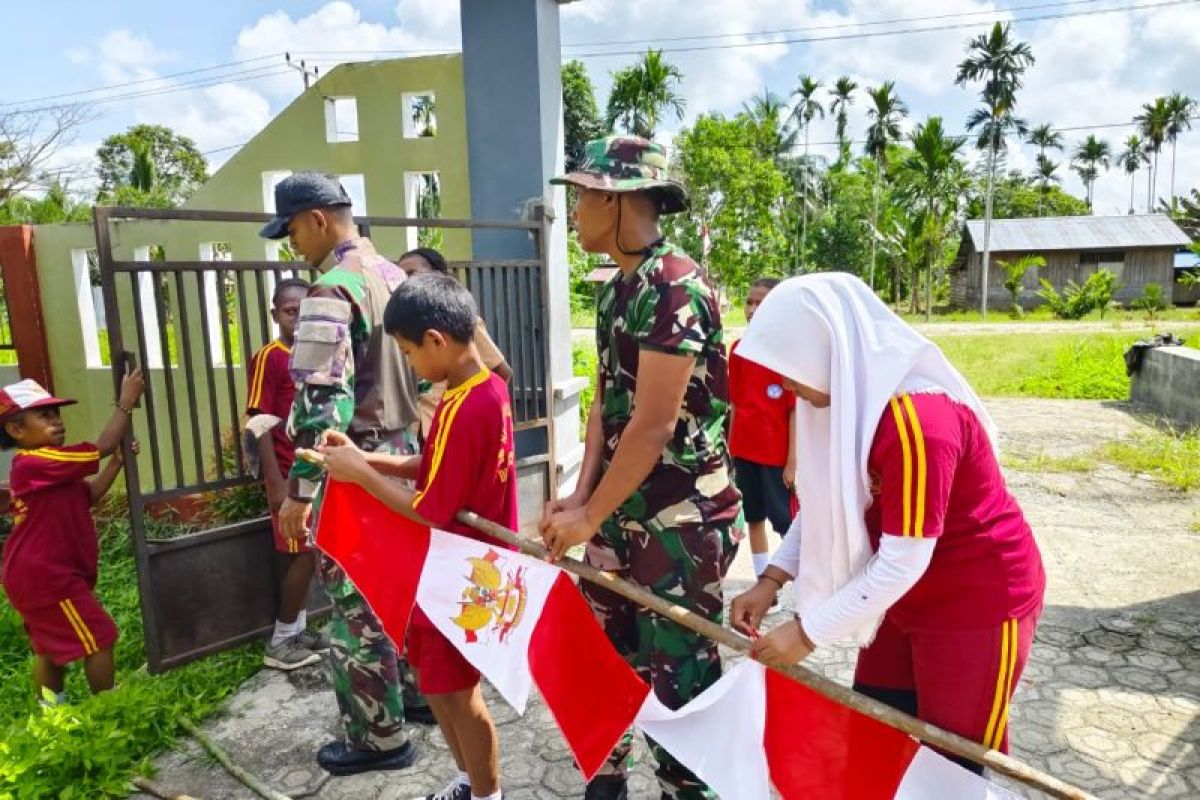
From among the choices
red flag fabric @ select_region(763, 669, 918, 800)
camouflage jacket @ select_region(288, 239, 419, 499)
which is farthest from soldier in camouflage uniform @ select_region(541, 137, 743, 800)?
camouflage jacket @ select_region(288, 239, 419, 499)

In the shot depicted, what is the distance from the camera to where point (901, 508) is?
4.81ft

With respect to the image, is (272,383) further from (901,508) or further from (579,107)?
(579,107)

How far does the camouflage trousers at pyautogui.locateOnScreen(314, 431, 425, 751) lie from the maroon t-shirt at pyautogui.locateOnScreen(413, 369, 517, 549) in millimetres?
606

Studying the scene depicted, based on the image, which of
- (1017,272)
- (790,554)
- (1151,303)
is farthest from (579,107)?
(790,554)

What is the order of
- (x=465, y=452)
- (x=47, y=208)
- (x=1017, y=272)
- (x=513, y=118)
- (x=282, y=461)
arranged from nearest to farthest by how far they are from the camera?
(x=465, y=452) → (x=282, y=461) → (x=513, y=118) → (x=47, y=208) → (x=1017, y=272)

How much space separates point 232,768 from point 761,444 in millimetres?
2560

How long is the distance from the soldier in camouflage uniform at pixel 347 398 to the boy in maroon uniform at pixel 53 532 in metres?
1.21

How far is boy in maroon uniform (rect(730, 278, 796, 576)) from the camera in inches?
150

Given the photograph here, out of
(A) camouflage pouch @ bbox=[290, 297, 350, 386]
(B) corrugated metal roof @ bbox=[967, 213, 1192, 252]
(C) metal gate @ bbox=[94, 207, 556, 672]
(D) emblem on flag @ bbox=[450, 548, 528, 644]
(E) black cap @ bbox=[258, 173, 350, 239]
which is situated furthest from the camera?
(B) corrugated metal roof @ bbox=[967, 213, 1192, 252]

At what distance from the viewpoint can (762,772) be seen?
6.23ft

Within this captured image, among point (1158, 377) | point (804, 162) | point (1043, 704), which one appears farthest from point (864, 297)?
point (804, 162)

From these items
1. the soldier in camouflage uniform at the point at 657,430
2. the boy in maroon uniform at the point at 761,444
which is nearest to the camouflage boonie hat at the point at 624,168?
the soldier in camouflage uniform at the point at 657,430

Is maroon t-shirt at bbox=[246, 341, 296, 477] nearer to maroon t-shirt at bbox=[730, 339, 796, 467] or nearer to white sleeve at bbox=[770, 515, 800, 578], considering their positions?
maroon t-shirt at bbox=[730, 339, 796, 467]

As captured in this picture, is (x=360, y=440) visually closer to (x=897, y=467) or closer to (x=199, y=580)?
(x=199, y=580)
